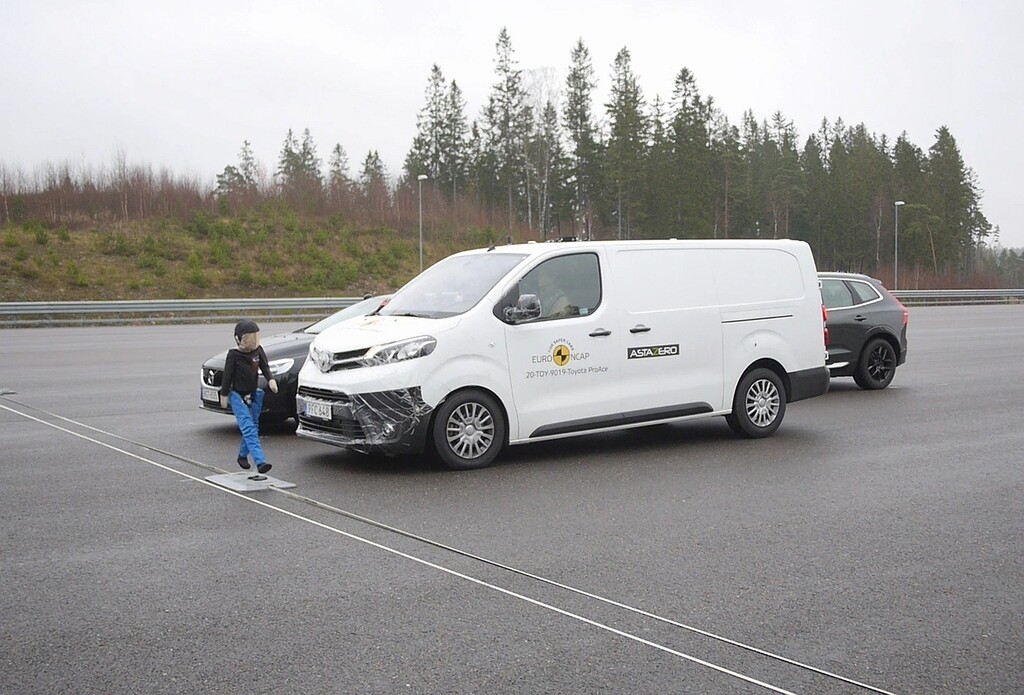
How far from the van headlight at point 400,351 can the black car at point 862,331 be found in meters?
8.25

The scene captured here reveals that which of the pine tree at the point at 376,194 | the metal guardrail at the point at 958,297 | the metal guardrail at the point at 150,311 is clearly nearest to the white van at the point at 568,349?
the metal guardrail at the point at 150,311

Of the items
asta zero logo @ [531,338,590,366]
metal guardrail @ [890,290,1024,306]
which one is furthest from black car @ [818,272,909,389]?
metal guardrail @ [890,290,1024,306]

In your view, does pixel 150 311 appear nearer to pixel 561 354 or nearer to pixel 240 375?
pixel 240 375

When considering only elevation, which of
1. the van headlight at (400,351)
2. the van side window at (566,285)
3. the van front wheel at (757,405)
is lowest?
the van front wheel at (757,405)

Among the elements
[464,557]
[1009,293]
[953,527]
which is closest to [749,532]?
[953,527]

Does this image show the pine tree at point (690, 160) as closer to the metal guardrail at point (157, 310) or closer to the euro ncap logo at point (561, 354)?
the metal guardrail at point (157, 310)

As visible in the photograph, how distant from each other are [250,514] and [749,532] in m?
3.41

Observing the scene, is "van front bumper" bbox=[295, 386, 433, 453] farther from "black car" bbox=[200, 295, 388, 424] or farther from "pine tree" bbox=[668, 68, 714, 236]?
"pine tree" bbox=[668, 68, 714, 236]

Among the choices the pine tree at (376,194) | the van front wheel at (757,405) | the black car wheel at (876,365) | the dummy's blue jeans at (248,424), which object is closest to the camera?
the dummy's blue jeans at (248,424)

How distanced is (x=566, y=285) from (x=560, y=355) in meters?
0.68

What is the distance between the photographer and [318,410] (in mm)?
9125

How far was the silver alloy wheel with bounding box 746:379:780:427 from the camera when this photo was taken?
10789mm

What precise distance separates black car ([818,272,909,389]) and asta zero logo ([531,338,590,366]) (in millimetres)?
6964

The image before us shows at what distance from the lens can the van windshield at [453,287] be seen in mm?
9469
